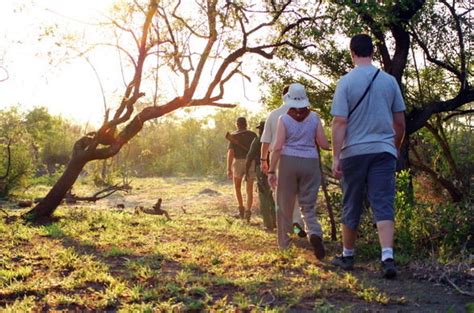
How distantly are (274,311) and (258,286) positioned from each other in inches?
32.1

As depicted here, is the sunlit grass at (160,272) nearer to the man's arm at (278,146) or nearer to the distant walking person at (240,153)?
the man's arm at (278,146)

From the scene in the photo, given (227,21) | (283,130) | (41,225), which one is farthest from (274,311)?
(227,21)

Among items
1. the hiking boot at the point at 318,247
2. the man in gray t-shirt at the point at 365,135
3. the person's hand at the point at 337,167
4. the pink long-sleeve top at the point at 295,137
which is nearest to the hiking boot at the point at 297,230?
the hiking boot at the point at 318,247

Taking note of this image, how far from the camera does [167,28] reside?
10133 millimetres

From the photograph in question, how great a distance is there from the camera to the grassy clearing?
4.03m

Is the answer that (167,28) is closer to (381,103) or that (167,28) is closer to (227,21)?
(227,21)

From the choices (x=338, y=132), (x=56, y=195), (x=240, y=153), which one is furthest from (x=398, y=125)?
(x=56, y=195)

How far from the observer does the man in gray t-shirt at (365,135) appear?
15.7 feet

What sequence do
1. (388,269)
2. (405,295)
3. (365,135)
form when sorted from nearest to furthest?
(405,295) < (388,269) < (365,135)

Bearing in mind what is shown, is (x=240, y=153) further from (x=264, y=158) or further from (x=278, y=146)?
(x=278, y=146)

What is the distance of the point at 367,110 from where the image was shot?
190 inches

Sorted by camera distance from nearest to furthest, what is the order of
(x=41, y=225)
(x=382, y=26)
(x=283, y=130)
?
1. (x=283, y=130)
2. (x=382, y=26)
3. (x=41, y=225)

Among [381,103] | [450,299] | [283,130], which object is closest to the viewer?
[450,299]

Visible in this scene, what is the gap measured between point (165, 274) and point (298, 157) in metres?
1.84
